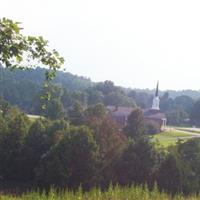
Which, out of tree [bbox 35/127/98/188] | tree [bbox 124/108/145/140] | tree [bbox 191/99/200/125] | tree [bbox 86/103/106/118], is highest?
tree [bbox 191/99/200/125]

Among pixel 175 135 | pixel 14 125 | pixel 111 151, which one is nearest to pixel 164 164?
pixel 111 151

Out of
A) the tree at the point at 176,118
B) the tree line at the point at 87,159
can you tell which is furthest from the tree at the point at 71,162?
the tree at the point at 176,118

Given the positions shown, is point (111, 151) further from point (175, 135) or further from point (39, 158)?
point (175, 135)

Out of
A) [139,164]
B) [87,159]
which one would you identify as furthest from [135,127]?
[87,159]

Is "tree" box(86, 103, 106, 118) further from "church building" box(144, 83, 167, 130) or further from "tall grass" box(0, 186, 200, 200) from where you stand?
"tall grass" box(0, 186, 200, 200)

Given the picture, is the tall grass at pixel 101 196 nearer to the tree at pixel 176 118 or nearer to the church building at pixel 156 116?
the church building at pixel 156 116

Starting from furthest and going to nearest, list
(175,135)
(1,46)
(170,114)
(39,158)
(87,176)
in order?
(170,114) → (175,135) → (39,158) → (87,176) → (1,46)

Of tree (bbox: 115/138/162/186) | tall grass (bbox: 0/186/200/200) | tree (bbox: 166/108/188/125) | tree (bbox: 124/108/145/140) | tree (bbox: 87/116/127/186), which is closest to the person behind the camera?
tall grass (bbox: 0/186/200/200)

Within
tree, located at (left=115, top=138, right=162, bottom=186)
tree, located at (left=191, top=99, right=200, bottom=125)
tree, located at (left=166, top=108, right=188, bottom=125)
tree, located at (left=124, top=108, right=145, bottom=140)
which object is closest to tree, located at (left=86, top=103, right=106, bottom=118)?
tree, located at (left=124, top=108, right=145, bottom=140)

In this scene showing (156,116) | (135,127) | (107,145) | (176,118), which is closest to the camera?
(107,145)

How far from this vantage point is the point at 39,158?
1975 inches

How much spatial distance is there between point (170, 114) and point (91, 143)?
85.2 m

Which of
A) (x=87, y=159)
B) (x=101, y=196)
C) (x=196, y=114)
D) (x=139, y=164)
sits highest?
(x=196, y=114)

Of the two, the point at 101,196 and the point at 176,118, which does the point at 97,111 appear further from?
the point at 176,118
